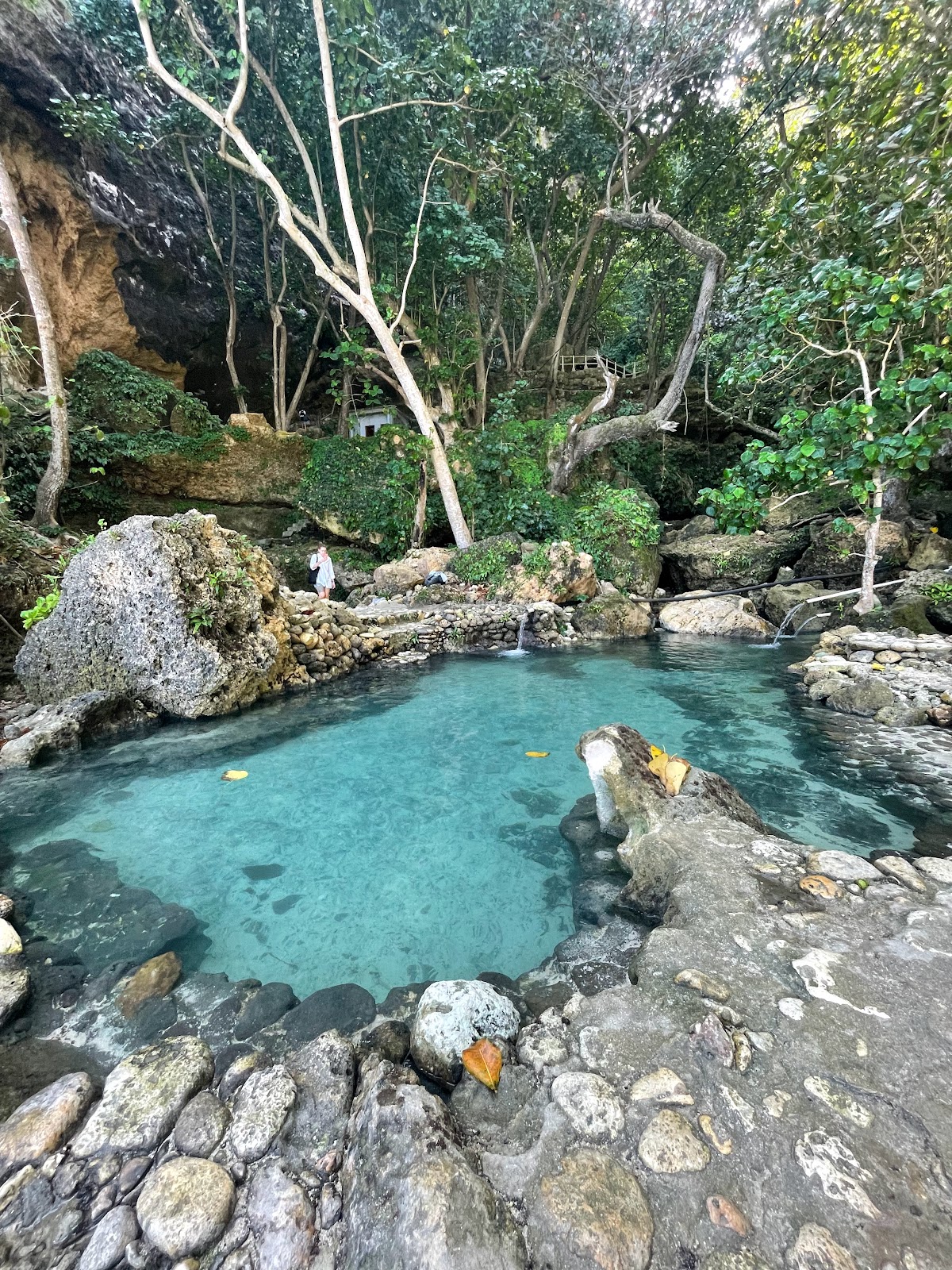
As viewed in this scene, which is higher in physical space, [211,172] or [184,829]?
[211,172]

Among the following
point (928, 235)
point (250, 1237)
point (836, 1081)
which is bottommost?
point (250, 1237)

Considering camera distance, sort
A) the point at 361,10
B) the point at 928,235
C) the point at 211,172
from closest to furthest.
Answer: the point at 928,235 < the point at 361,10 < the point at 211,172

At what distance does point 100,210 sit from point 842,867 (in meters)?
16.4

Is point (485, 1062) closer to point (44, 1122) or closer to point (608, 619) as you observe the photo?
point (44, 1122)

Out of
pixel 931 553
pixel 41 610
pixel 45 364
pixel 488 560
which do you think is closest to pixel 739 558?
pixel 931 553

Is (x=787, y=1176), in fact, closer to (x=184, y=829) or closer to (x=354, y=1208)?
(x=354, y=1208)

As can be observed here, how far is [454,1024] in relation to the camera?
181cm

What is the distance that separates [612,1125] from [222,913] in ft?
7.48

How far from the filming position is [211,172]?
40.5ft

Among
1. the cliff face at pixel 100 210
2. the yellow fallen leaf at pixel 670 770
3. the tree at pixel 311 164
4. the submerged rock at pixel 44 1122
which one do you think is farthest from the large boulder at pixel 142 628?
the cliff face at pixel 100 210

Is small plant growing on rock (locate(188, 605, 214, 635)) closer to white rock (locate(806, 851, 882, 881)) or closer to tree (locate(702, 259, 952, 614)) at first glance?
white rock (locate(806, 851, 882, 881))

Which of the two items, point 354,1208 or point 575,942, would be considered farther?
point 575,942

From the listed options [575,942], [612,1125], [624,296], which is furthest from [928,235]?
[624,296]

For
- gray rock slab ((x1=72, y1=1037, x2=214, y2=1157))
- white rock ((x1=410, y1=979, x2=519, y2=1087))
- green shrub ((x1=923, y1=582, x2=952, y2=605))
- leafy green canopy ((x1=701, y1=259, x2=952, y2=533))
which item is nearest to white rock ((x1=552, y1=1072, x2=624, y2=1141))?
white rock ((x1=410, y1=979, x2=519, y2=1087))
